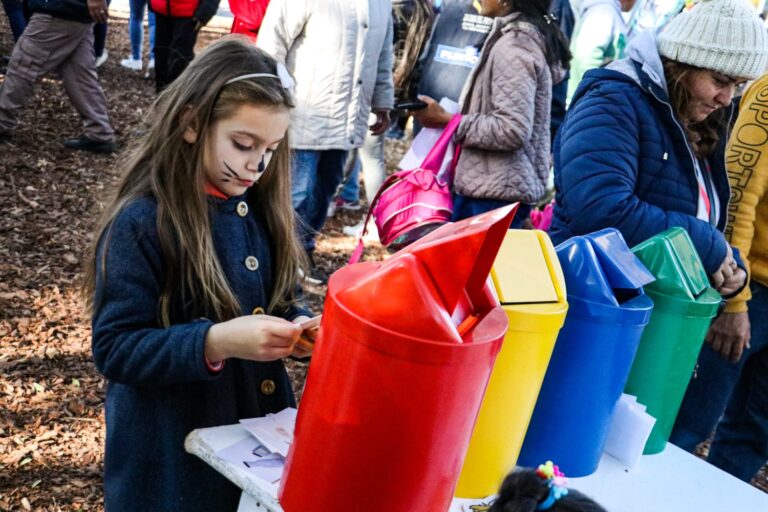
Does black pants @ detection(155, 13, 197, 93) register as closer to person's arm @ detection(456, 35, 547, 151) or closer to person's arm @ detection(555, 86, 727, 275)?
person's arm @ detection(456, 35, 547, 151)

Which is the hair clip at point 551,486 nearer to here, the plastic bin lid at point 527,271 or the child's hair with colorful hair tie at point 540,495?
the child's hair with colorful hair tie at point 540,495

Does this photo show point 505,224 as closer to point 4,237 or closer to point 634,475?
point 634,475

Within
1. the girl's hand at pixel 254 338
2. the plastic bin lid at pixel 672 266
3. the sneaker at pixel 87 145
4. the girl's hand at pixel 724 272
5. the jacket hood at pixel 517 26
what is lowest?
the sneaker at pixel 87 145

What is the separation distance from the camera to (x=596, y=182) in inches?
80.9

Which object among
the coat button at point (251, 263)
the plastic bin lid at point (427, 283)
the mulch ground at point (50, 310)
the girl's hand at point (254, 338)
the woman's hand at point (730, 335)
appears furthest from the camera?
the mulch ground at point (50, 310)

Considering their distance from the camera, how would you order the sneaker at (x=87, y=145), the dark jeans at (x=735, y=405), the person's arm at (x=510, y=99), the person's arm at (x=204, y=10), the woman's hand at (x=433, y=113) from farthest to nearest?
the person's arm at (x=204, y=10)
the sneaker at (x=87, y=145)
the woman's hand at (x=433, y=113)
the person's arm at (x=510, y=99)
the dark jeans at (x=735, y=405)

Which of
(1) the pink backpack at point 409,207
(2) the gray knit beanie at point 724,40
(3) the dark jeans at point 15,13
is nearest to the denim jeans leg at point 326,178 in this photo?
(1) the pink backpack at point 409,207

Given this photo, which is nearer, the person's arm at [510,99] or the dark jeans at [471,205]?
the person's arm at [510,99]

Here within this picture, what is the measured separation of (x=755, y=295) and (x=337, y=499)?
1953mm

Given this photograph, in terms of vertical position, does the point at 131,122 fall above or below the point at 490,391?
below

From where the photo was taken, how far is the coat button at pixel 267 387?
1.69m

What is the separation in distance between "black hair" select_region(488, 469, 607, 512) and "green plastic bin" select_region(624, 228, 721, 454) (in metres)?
0.55

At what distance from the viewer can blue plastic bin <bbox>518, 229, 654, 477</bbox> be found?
156 cm

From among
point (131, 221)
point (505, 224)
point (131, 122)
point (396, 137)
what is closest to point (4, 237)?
point (131, 122)
